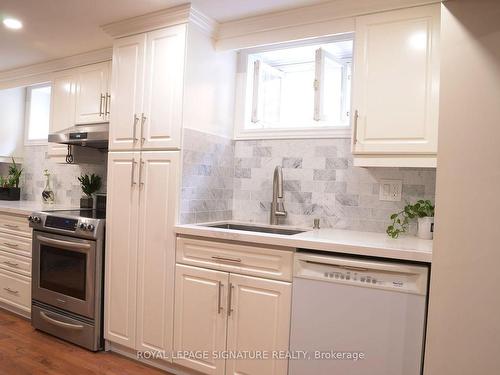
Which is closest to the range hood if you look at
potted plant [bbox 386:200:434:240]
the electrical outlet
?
the electrical outlet

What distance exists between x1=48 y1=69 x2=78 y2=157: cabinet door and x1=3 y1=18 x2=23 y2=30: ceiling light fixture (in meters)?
0.65

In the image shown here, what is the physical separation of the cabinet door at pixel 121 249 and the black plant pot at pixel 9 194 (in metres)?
2.16

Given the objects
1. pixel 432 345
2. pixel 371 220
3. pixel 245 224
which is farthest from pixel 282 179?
pixel 432 345

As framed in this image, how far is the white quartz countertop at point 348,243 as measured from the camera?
163 centimetres

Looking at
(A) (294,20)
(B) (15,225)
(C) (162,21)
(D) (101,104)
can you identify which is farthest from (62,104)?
(A) (294,20)

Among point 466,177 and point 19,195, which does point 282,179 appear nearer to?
point 466,177

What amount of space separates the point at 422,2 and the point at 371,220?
1219mm

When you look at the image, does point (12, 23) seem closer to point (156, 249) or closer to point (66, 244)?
point (66, 244)

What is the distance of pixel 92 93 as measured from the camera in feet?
10.5

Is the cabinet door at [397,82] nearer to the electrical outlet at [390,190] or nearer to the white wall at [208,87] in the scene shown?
the electrical outlet at [390,190]

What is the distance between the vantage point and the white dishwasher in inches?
63.6

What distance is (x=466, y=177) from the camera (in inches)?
55.7

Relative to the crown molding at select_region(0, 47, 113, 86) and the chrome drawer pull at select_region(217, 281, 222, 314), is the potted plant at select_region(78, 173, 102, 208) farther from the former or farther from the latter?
the chrome drawer pull at select_region(217, 281, 222, 314)

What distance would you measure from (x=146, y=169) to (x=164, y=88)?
528 mm
